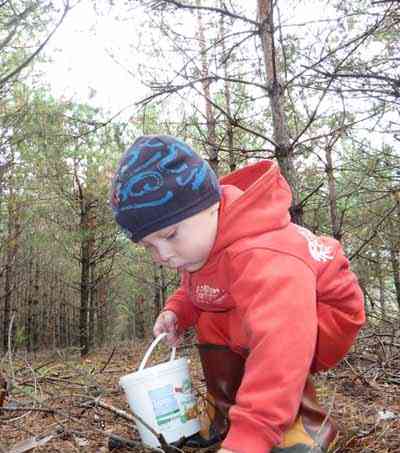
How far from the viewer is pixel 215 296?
5.89ft

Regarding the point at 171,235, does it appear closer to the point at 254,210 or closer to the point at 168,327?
the point at 254,210

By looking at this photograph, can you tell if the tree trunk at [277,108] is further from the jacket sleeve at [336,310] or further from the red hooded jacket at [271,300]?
the jacket sleeve at [336,310]

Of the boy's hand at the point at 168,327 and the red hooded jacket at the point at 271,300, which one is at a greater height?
the red hooded jacket at the point at 271,300

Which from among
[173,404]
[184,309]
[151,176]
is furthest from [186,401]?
[151,176]

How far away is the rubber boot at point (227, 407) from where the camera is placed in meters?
1.64

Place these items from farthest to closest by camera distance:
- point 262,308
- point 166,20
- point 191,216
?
point 166,20
point 191,216
point 262,308

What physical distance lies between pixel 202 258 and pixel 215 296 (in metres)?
0.19

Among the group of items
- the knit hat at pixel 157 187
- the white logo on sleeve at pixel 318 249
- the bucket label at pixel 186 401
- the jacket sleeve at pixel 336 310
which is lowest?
the bucket label at pixel 186 401

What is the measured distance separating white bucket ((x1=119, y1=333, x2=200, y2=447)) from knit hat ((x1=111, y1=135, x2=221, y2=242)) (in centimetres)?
50

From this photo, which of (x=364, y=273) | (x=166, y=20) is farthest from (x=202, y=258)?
(x=364, y=273)

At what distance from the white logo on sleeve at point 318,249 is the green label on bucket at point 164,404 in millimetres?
707

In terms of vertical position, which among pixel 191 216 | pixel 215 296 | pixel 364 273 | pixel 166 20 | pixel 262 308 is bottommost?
pixel 364 273

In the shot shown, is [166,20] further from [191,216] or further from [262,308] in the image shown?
[262,308]

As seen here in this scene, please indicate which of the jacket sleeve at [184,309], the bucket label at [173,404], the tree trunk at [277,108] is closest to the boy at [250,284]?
the bucket label at [173,404]
